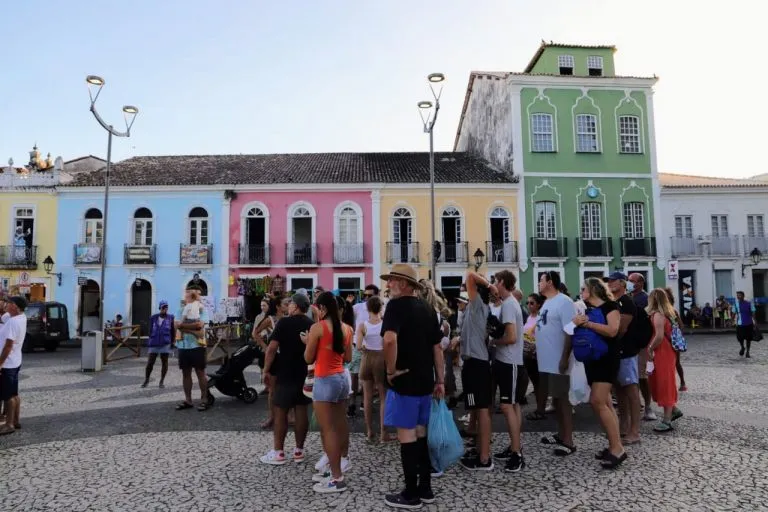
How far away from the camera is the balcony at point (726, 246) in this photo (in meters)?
23.3

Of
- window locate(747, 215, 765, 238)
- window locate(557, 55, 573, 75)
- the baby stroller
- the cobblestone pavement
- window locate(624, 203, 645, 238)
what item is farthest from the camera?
window locate(747, 215, 765, 238)

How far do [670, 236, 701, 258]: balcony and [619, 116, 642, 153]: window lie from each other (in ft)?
15.4

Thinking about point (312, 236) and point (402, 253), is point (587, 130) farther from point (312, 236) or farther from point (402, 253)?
point (312, 236)

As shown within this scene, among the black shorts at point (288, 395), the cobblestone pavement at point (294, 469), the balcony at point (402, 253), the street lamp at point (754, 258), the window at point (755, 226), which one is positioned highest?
the window at point (755, 226)

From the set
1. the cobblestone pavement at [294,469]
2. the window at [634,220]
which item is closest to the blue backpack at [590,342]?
the cobblestone pavement at [294,469]

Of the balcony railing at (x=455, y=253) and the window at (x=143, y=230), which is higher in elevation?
the window at (x=143, y=230)

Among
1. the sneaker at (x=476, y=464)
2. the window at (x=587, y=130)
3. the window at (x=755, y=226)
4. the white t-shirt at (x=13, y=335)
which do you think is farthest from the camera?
the window at (x=755, y=226)

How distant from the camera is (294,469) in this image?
4.57 m

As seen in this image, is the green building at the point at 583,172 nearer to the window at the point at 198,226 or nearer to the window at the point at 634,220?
the window at the point at 634,220

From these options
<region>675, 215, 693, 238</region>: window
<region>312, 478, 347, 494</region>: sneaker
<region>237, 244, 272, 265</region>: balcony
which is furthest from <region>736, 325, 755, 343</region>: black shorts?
<region>237, 244, 272, 265</region>: balcony

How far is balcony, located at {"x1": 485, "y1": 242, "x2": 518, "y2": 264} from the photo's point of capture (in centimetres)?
2164

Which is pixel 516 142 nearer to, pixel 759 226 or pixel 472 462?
pixel 759 226

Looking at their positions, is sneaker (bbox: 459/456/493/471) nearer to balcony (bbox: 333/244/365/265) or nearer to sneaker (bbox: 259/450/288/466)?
sneaker (bbox: 259/450/288/466)

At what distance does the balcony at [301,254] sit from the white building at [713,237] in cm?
1648
